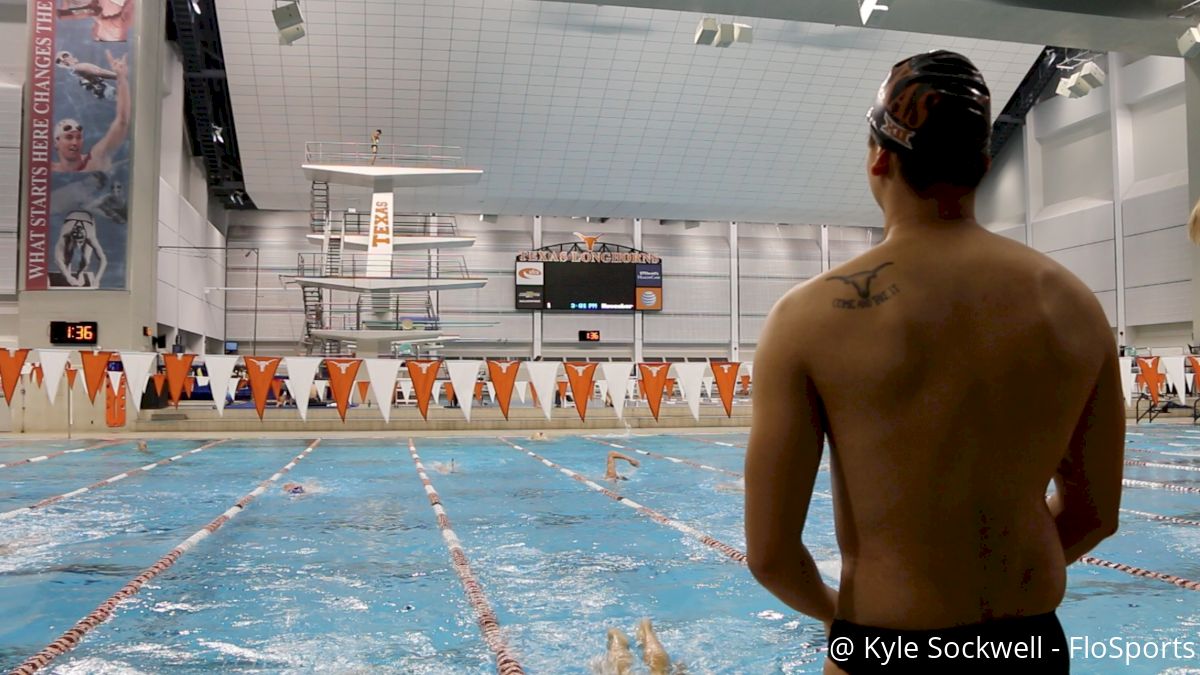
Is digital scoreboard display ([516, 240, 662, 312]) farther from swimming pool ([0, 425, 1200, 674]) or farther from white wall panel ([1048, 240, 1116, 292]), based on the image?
swimming pool ([0, 425, 1200, 674])

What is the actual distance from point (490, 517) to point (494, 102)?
2041cm

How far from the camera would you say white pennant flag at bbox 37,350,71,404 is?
12.7 meters

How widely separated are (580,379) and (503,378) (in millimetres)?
1323

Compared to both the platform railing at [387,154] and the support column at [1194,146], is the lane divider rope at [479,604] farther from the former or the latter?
the platform railing at [387,154]

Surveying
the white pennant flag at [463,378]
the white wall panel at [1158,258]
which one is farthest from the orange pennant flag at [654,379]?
the white wall panel at [1158,258]

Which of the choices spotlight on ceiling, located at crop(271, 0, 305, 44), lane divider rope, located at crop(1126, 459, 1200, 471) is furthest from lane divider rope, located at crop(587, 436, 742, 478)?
spotlight on ceiling, located at crop(271, 0, 305, 44)

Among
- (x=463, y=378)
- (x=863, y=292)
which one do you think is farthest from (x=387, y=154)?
(x=863, y=292)

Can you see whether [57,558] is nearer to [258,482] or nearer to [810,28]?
[258,482]

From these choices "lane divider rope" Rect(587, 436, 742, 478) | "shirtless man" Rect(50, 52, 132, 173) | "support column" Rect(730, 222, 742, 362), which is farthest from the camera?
"support column" Rect(730, 222, 742, 362)

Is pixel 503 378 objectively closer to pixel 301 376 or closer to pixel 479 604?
pixel 301 376

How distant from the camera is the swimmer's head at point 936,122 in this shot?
3.52 feet

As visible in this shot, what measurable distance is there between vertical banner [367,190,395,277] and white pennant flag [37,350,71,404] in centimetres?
1110

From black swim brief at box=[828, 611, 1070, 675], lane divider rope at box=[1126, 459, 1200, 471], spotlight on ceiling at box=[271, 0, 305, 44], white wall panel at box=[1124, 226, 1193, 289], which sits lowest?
lane divider rope at box=[1126, 459, 1200, 471]

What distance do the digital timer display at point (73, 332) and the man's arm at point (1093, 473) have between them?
19213mm
